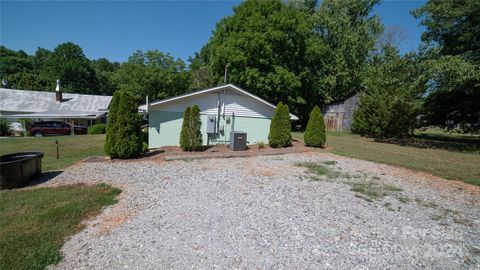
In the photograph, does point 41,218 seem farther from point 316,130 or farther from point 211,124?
point 316,130

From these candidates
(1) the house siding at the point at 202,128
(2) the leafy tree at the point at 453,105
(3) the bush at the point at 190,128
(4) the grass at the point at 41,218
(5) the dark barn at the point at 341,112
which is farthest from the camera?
(5) the dark barn at the point at 341,112

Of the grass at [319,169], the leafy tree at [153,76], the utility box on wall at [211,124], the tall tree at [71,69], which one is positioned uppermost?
the tall tree at [71,69]

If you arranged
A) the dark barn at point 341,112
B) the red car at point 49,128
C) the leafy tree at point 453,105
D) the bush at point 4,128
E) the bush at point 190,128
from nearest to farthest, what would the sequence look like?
the bush at point 190,128, the leafy tree at point 453,105, the red car at point 49,128, the bush at point 4,128, the dark barn at point 341,112

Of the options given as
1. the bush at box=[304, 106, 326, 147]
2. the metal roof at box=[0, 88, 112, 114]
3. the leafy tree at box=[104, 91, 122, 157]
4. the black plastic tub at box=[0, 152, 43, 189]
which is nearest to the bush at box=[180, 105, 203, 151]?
the leafy tree at box=[104, 91, 122, 157]

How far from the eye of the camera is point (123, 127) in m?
7.97

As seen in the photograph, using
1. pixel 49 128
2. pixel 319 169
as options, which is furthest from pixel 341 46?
pixel 49 128

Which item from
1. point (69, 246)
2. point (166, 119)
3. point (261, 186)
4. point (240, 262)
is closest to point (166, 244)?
point (240, 262)

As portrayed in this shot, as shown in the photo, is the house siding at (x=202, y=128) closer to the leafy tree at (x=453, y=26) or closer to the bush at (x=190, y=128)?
the bush at (x=190, y=128)

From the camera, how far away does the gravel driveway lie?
9.27ft

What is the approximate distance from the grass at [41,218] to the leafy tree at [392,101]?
1649 centimetres

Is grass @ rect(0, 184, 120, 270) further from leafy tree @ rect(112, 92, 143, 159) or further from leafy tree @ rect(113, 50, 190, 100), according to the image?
leafy tree @ rect(113, 50, 190, 100)

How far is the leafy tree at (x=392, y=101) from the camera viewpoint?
1366 centimetres

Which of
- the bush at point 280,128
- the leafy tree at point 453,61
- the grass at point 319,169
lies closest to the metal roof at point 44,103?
the bush at point 280,128

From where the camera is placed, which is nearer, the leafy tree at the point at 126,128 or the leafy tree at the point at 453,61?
the leafy tree at the point at 126,128
